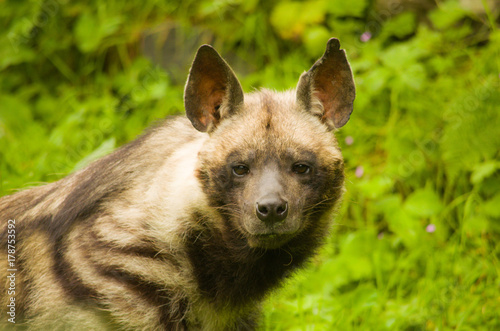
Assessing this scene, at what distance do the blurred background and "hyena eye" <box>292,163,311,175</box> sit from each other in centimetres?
74

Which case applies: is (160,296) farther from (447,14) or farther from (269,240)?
(447,14)

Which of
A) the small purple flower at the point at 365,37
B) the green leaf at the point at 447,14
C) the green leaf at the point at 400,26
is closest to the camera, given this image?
the green leaf at the point at 447,14

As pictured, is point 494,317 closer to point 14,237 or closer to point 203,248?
point 203,248

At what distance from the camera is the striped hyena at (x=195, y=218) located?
9.61 ft

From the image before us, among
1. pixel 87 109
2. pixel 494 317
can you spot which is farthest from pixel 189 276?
pixel 87 109

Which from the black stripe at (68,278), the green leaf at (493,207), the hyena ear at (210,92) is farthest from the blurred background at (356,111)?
the black stripe at (68,278)

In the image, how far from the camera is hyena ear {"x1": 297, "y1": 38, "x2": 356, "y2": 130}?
3.17 meters

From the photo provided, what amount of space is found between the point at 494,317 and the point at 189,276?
2113 millimetres

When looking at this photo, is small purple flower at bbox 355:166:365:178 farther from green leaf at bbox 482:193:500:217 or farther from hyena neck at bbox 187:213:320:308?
hyena neck at bbox 187:213:320:308

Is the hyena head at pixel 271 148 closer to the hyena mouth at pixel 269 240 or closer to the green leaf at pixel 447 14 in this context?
the hyena mouth at pixel 269 240

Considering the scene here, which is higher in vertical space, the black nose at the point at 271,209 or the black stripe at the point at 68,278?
the black nose at the point at 271,209

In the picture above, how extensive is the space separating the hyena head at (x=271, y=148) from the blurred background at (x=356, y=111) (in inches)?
24.0

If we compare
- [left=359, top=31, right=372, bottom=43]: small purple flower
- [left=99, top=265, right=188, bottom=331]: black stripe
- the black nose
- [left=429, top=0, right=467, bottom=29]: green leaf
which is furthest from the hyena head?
[left=429, top=0, right=467, bottom=29]: green leaf

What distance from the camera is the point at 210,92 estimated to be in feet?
10.6
